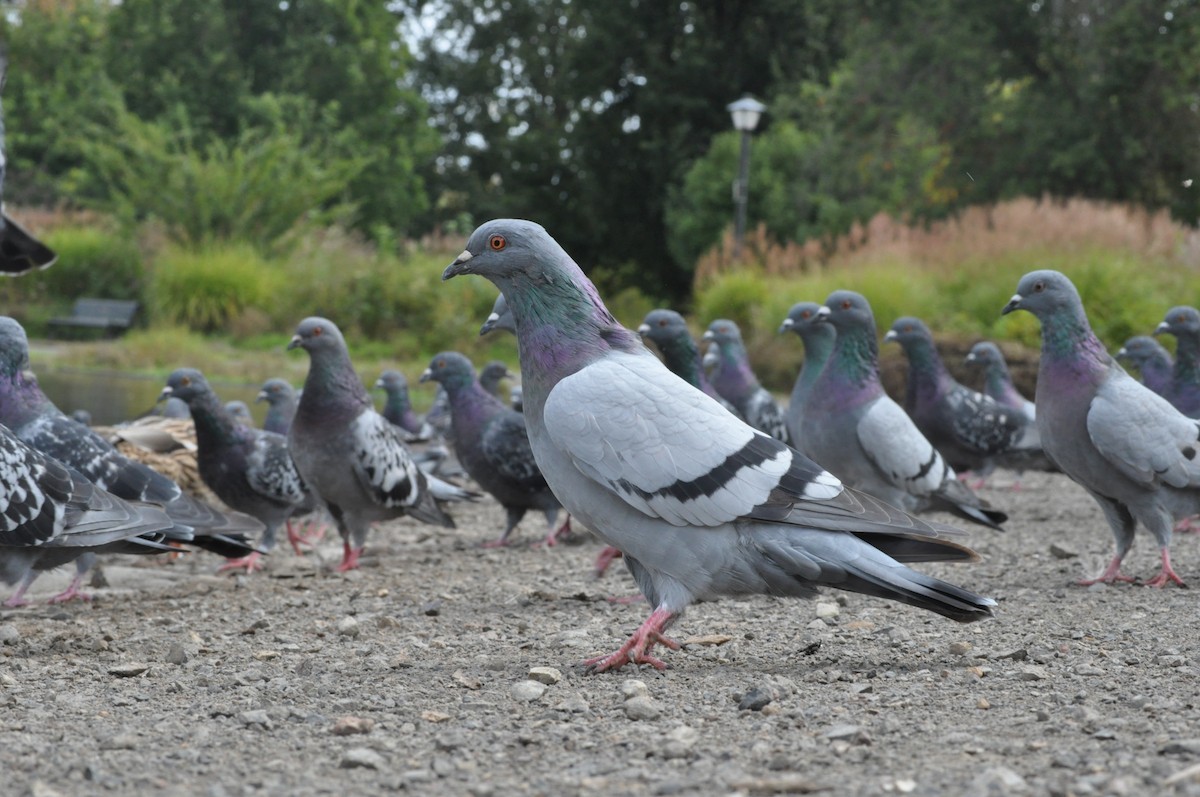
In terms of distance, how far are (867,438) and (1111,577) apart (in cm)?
130

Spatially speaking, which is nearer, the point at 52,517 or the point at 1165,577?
the point at 52,517

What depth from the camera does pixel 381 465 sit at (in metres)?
5.67

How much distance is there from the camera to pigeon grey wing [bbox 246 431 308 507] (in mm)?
5938

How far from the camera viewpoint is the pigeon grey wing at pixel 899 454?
5703mm

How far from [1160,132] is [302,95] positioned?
18381 mm

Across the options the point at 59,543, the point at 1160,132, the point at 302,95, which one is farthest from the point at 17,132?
the point at 59,543

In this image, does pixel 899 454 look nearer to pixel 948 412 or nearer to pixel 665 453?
pixel 948 412

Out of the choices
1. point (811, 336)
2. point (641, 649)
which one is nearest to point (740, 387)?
point (811, 336)

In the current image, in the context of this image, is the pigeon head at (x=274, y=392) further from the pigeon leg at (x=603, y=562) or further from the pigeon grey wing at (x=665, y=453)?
the pigeon grey wing at (x=665, y=453)

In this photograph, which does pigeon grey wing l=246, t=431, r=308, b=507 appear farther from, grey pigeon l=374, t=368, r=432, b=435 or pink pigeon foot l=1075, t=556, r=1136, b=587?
pink pigeon foot l=1075, t=556, r=1136, b=587

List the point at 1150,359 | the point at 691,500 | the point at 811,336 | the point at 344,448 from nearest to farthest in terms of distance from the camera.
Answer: the point at 691,500 → the point at 344,448 → the point at 811,336 → the point at 1150,359

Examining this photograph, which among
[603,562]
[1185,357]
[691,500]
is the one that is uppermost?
[691,500]

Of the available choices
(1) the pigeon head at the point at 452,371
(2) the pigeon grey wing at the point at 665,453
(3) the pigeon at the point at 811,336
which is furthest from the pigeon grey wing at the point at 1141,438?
(1) the pigeon head at the point at 452,371

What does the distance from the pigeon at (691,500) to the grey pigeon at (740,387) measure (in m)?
4.22
